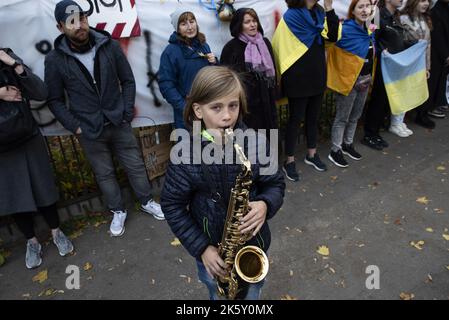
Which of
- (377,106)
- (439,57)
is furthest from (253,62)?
(439,57)

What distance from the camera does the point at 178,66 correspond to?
3732 mm

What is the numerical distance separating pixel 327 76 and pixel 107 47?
2.92 m

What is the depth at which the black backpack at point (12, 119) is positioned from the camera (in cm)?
294

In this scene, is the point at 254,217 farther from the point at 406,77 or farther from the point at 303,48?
the point at 406,77

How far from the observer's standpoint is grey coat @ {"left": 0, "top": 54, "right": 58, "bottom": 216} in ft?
10.3

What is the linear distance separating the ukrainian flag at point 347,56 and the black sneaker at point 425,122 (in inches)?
92.9

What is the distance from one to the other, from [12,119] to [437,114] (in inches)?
270

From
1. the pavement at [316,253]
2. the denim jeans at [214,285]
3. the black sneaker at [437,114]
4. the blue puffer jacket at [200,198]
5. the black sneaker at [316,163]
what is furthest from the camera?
the black sneaker at [437,114]

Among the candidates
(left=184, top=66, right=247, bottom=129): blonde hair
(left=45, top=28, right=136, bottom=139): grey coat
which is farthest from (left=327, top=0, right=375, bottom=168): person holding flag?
(left=184, top=66, right=247, bottom=129): blonde hair

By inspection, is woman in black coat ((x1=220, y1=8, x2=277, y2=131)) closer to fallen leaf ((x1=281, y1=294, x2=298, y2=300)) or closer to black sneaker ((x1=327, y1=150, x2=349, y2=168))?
black sneaker ((x1=327, y1=150, x2=349, y2=168))

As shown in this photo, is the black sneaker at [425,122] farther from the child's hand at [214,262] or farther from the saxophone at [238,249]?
the child's hand at [214,262]

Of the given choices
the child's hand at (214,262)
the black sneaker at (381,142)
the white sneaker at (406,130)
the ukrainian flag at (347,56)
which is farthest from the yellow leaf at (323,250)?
the white sneaker at (406,130)

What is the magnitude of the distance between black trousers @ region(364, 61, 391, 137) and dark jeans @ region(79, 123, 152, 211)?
3.75 metres
